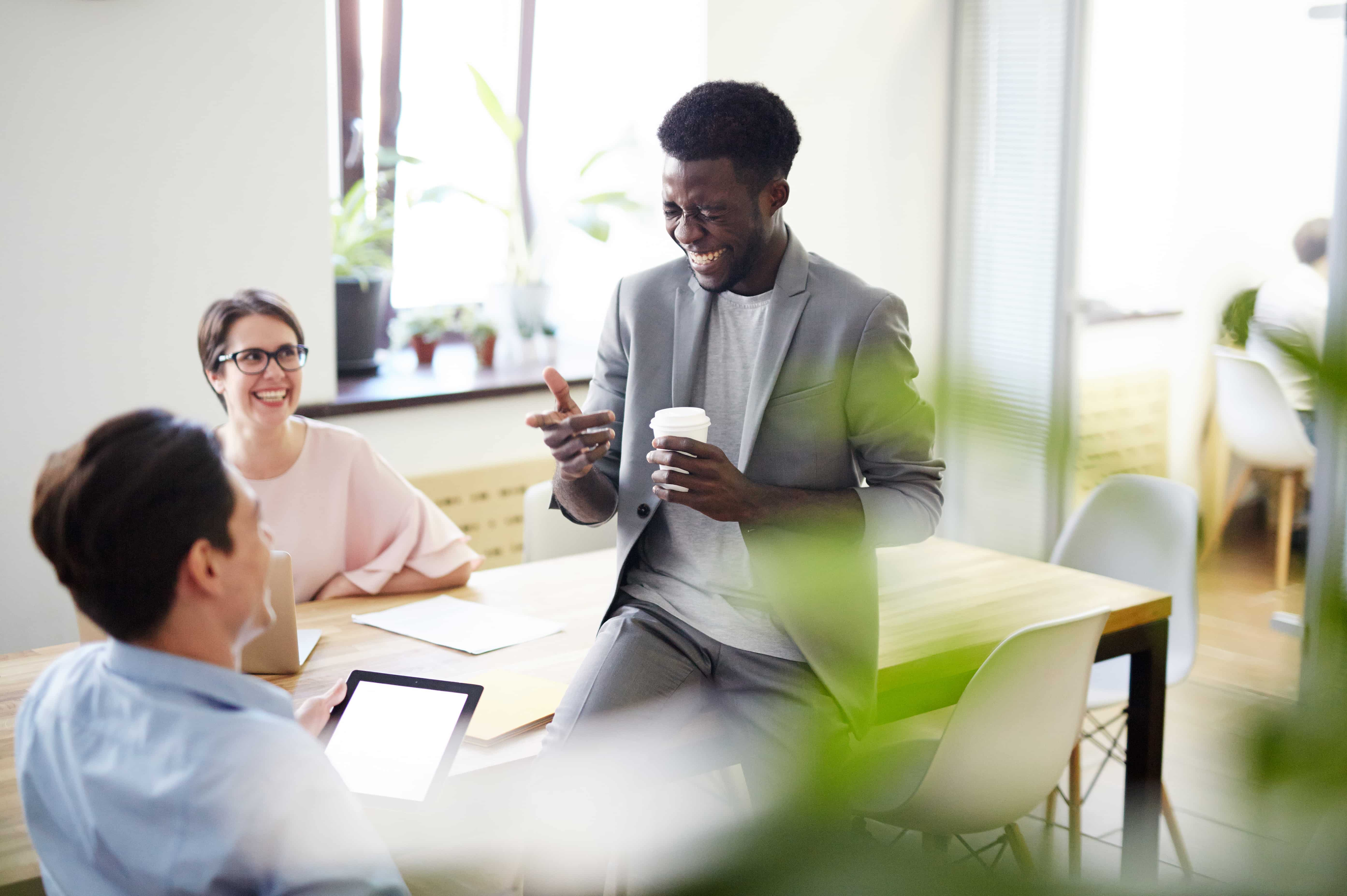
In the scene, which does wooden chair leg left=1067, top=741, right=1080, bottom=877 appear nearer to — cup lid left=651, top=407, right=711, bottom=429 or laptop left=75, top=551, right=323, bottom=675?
cup lid left=651, top=407, right=711, bottom=429

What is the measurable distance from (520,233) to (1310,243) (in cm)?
320

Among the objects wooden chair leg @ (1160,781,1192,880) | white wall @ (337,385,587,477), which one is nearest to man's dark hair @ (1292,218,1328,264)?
wooden chair leg @ (1160,781,1192,880)

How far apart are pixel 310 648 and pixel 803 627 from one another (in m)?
1.51

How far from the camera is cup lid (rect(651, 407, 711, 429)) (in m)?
1.50

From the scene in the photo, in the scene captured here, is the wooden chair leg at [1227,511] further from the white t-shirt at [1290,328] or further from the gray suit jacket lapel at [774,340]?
the gray suit jacket lapel at [774,340]

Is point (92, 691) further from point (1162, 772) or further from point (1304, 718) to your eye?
point (1162, 772)

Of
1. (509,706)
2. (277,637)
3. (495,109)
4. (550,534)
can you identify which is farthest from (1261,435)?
(495,109)

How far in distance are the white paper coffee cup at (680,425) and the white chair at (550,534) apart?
1103mm

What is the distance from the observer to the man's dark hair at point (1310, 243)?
39 cm

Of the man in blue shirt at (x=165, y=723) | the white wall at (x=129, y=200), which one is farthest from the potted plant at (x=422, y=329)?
the man in blue shirt at (x=165, y=723)

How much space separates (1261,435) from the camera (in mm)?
504

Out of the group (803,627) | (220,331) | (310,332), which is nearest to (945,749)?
(803,627)

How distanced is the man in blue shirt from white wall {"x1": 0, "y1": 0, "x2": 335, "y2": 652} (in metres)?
2.07

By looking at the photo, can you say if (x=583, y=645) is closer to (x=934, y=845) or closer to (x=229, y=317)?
(x=229, y=317)
